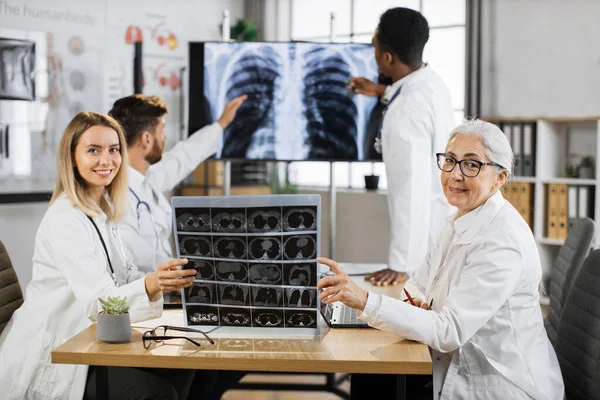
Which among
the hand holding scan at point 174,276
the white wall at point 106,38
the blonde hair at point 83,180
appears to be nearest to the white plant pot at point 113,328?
the hand holding scan at point 174,276

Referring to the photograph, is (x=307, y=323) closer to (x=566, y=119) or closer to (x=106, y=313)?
(x=106, y=313)

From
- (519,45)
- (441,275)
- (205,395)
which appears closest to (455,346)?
(441,275)

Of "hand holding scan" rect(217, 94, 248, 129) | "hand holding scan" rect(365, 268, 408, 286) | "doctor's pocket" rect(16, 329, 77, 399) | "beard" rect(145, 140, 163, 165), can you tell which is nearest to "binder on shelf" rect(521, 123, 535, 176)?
"hand holding scan" rect(217, 94, 248, 129)

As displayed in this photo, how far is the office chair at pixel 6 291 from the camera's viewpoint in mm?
2229

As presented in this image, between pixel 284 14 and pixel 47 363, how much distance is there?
472cm

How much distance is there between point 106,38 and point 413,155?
2.94 metres

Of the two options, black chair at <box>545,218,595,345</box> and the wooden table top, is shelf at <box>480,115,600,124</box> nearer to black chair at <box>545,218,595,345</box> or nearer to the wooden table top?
black chair at <box>545,218,595,345</box>

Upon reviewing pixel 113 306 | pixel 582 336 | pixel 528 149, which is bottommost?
pixel 582 336

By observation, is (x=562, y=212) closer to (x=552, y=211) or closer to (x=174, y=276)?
(x=552, y=211)

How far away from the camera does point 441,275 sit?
6.38 ft

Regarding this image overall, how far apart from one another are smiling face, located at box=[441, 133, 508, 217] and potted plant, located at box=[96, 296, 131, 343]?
34.7 inches

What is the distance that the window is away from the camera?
537cm

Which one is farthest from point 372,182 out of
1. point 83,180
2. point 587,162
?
point 83,180

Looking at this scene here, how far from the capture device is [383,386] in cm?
217
